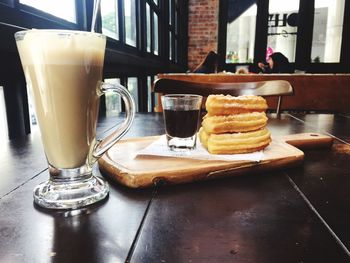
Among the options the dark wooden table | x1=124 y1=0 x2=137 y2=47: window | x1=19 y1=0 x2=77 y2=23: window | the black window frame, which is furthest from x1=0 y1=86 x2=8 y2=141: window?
the black window frame

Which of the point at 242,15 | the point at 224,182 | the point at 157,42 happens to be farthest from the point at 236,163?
the point at 242,15

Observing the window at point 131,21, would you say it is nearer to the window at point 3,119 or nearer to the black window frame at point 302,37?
the window at point 3,119

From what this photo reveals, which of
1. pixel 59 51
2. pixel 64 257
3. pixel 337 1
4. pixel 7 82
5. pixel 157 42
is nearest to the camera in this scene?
pixel 64 257

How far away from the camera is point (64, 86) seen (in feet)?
1.53

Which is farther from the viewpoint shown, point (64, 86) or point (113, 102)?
point (113, 102)

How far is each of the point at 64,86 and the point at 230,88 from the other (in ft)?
4.61

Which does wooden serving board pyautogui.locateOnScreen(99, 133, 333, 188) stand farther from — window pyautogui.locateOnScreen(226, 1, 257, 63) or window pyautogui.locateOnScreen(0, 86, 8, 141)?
window pyautogui.locateOnScreen(226, 1, 257, 63)

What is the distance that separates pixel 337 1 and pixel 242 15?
217 cm

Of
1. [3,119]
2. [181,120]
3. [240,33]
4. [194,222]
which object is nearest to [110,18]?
[3,119]

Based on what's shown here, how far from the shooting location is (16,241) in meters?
0.35

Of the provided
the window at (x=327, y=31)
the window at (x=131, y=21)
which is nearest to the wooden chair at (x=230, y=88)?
the window at (x=131, y=21)

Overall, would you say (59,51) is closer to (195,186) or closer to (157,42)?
(195,186)

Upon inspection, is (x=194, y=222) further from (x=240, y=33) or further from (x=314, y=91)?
(x=240, y=33)

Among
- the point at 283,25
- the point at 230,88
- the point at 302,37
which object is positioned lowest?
the point at 230,88
